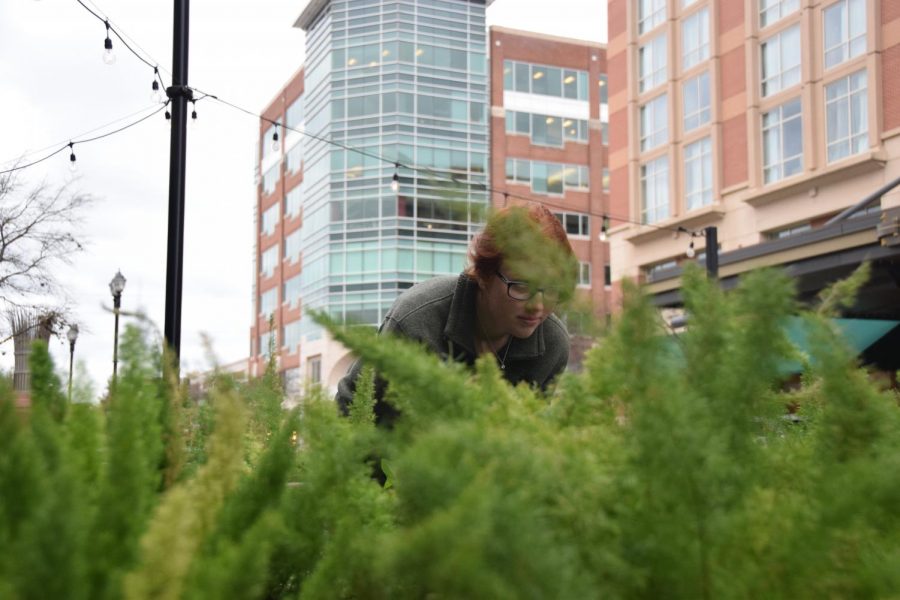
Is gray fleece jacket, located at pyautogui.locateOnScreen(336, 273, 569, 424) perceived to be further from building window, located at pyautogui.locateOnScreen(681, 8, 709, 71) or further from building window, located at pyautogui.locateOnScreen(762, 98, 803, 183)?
building window, located at pyautogui.locateOnScreen(681, 8, 709, 71)

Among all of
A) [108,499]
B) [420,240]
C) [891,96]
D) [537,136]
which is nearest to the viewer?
[108,499]

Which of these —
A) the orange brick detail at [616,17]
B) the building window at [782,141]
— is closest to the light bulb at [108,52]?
the building window at [782,141]

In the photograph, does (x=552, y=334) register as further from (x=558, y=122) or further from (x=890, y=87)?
(x=558, y=122)

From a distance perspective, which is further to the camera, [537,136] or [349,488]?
[537,136]

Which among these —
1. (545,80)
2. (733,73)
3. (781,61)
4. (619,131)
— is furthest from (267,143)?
(781,61)

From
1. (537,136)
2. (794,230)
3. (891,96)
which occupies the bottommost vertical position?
(794,230)

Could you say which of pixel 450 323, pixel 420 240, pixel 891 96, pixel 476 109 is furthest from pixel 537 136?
pixel 450 323

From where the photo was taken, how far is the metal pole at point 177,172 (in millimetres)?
6043

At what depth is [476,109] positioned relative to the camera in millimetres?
32031

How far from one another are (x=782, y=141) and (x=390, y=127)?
1588 centimetres

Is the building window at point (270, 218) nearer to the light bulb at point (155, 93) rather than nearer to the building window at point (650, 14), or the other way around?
the building window at point (650, 14)

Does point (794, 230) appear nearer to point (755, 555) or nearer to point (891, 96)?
point (891, 96)

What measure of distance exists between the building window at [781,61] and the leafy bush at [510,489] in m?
19.8

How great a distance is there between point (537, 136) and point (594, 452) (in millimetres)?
33573
